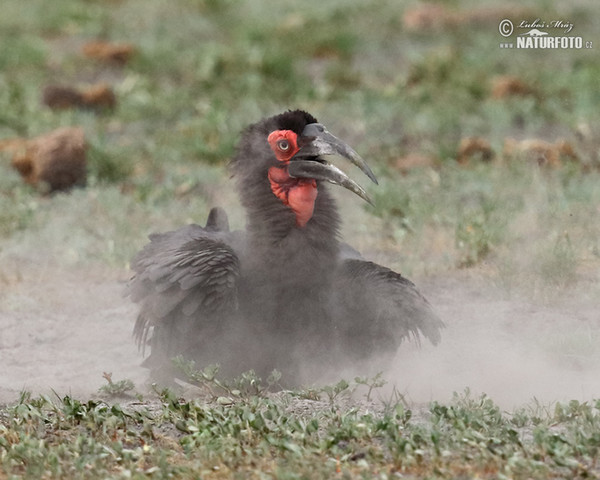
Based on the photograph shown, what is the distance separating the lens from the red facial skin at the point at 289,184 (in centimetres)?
600

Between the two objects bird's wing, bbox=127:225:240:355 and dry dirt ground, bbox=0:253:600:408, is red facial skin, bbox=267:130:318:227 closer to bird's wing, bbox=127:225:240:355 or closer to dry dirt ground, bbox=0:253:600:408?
bird's wing, bbox=127:225:240:355

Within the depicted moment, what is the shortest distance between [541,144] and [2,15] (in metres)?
8.92

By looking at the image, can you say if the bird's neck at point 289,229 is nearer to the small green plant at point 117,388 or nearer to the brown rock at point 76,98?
the small green plant at point 117,388

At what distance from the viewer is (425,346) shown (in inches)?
271

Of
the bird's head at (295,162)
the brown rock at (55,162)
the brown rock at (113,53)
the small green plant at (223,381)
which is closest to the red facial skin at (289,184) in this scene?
the bird's head at (295,162)

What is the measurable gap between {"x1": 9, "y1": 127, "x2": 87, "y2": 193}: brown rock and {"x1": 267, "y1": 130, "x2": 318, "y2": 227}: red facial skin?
4521 millimetres

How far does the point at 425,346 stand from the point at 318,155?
146cm

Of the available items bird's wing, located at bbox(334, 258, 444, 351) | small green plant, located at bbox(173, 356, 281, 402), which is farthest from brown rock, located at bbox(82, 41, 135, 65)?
small green plant, located at bbox(173, 356, 281, 402)

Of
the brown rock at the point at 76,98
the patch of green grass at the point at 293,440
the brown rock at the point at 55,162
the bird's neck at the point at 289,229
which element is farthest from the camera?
the brown rock at the point at 76,98

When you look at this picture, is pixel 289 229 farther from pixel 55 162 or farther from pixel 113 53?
pixel 113 53

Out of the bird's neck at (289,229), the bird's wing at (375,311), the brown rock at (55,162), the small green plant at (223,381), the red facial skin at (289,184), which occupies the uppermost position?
the brown rock at (55,162)

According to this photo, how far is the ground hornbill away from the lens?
5.89 m

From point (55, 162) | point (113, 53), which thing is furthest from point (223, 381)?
point (113, 53)

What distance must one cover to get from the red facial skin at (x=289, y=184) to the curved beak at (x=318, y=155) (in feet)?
0.13
